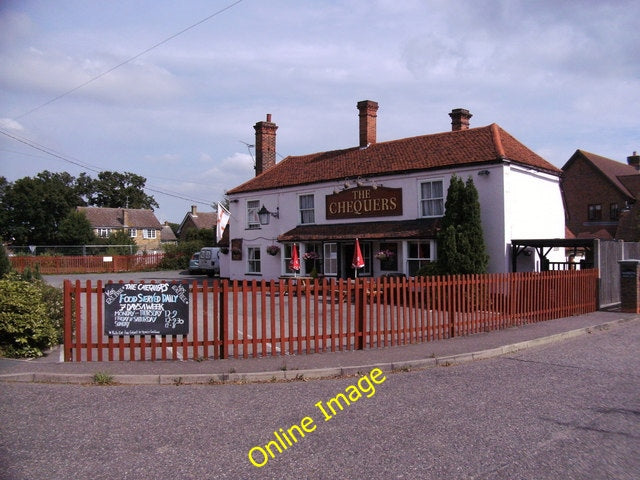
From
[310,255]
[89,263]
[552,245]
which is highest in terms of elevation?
[552,245]

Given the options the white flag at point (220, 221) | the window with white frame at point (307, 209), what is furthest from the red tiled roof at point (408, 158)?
the white flag at point (220, 221)

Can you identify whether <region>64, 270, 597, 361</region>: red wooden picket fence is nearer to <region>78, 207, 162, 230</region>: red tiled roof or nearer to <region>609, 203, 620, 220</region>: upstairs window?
<region>609, 203, 620, 220</region>: upstairs window

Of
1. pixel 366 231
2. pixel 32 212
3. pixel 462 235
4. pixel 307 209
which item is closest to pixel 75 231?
pixel 32 212

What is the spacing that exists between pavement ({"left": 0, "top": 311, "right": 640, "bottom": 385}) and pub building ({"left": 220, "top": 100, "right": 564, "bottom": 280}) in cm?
888

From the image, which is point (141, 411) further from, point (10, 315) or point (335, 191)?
point (335, 191)

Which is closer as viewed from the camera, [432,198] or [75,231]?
[432,198]

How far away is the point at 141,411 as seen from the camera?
6648mm

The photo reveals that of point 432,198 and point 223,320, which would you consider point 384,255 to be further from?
point 223,320

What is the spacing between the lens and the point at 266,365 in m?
8.92

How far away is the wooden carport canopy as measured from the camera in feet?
57.4

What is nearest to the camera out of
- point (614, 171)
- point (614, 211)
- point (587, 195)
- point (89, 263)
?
point (89, 263)

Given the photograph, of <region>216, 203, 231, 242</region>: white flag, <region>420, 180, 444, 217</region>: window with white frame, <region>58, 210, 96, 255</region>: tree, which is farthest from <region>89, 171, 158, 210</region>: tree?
<region>420, 180, 444, 217</region>: window with white frame

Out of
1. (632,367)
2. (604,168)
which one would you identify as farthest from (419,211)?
(604,168)

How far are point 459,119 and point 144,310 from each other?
62.8ft
